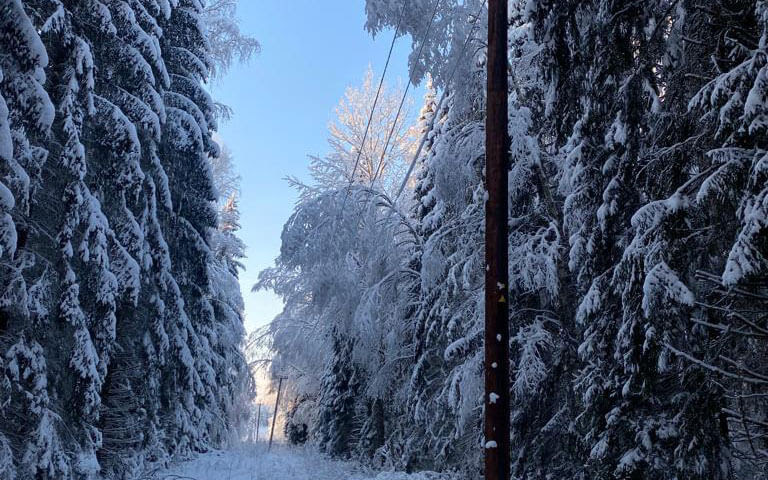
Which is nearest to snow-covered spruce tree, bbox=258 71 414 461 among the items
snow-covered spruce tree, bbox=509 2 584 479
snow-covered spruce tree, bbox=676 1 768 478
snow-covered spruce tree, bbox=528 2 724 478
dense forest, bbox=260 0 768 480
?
dense forest, bbox=260 0 768 480

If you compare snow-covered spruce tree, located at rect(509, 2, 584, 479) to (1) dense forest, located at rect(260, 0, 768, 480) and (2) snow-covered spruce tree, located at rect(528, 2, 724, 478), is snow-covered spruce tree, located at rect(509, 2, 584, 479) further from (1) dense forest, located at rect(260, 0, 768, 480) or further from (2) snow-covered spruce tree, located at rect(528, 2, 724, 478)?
(2) snow-covered spruce tree, located at rect(528, 2, 724, 478)

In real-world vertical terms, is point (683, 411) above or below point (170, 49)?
below

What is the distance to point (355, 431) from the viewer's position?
1986 cm

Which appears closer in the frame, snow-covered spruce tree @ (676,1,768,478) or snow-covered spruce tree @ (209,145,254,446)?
snow-covered spruce tree @ (676,1,768,478)

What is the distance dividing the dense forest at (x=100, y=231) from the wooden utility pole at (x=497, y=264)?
16.2 ft

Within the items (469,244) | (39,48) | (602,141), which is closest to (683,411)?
(602,141)

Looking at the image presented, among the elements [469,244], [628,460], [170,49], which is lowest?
[628,460]

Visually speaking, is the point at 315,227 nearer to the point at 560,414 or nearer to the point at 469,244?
the point at 469,244

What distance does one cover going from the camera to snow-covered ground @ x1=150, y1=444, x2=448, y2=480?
11.7 meters

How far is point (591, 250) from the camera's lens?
21.1ft

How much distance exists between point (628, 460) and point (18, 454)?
24.4 ft

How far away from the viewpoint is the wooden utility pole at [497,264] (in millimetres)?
5238

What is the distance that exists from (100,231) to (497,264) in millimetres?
6122

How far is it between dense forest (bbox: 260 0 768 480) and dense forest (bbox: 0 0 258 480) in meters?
0.63
